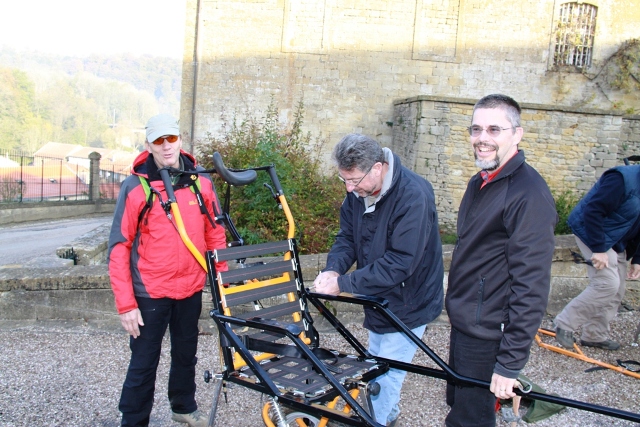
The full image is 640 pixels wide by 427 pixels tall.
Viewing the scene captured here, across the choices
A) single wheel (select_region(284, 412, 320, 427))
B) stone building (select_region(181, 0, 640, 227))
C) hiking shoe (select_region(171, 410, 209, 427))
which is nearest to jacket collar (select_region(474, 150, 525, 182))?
single wheel (select_region(284, 412, 320, 427))

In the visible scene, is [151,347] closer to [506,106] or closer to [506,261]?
[506,261]

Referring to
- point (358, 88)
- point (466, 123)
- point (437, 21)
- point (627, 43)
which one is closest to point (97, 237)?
point (466, 123)

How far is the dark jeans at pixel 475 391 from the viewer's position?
2607 mm

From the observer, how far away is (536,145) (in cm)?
1562

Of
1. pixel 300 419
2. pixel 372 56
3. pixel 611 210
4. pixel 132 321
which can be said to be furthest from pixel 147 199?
pixel 372 56

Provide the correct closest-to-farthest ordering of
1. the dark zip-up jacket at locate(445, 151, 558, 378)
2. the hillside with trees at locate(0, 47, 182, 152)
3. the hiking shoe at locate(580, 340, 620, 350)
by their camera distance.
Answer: the dark zip-up jacket at locate(445, 151, 558, 378), the hiking shoe at locate(580, 340, 620, 350), the hillside with trees at locate(0, 47, 182, 152)

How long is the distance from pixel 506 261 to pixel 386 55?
1829 centimetres

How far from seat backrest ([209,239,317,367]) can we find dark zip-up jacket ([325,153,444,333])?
29cm

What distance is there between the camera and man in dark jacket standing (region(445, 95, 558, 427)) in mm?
2320

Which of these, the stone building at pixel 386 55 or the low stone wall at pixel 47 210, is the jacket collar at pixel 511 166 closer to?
the stone building at pixel 386 55

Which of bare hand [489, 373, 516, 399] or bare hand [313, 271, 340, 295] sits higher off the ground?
bare hand [313, 271, 340, 295]

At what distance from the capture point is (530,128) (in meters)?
15.6

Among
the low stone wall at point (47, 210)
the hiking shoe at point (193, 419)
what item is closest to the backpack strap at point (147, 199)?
the hiking shoe at point (193, 419)

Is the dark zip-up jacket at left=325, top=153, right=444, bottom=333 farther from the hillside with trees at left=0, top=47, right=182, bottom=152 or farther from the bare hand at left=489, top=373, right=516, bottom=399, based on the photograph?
the hillside with trees at left=0, top=47, right=182, bottom=152
